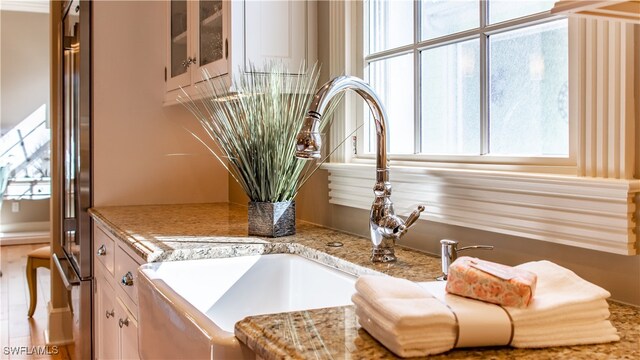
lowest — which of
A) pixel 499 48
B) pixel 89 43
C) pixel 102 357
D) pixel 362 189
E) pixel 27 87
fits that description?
pixel 102 357

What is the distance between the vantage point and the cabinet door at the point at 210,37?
2.07m

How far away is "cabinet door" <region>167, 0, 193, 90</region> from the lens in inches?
98.0

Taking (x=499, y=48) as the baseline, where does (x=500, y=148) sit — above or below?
below

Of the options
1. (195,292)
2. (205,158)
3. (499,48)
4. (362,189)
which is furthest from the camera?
(205,158)

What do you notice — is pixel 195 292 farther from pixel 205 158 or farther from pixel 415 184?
pixel 205 158

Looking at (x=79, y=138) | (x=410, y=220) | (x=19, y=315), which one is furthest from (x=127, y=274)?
(x=19, y=315)

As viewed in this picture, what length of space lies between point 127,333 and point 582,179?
144 centimetres

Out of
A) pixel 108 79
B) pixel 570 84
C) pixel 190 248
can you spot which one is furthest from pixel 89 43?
pixel 570 84

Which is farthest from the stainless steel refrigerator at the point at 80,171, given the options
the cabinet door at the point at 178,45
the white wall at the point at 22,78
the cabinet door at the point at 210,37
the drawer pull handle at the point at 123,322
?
the white wall at the point at 22,78

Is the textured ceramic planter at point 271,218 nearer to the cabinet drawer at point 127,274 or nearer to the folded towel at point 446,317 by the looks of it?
the cabinet drawer at point 127,274

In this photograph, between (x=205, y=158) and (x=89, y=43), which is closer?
(x=89, y=43)

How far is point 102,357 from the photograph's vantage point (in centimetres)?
249

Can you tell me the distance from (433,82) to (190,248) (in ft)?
2.61

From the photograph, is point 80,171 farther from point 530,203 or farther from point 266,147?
point 530,203
